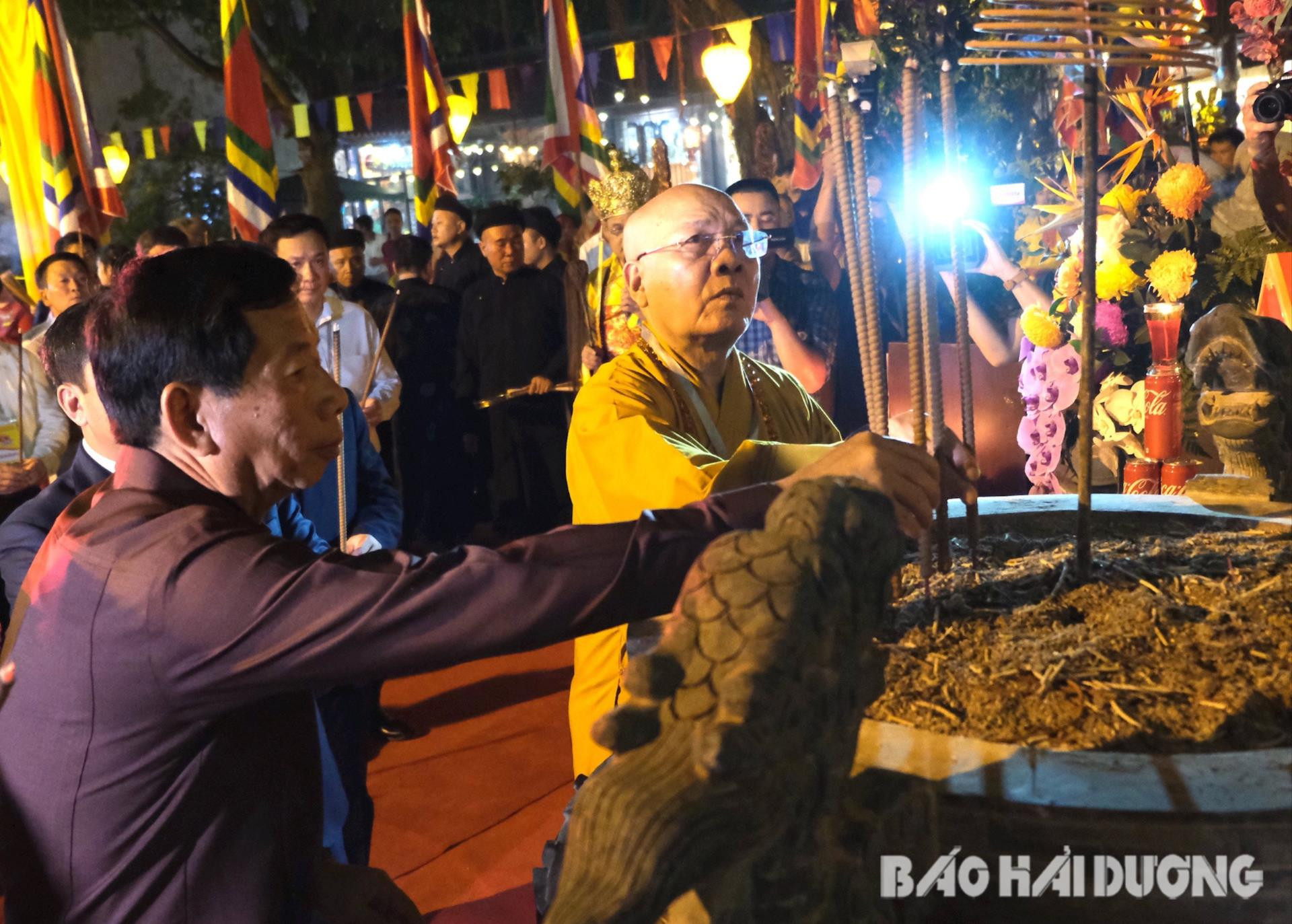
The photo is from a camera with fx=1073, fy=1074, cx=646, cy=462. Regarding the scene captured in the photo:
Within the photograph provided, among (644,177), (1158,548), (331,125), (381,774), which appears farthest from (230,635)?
(331,125)

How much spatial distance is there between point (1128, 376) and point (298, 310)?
332 centimetres

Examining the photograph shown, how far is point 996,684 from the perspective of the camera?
4.66 ft

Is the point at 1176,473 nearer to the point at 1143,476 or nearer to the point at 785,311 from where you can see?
the point at 1143,476

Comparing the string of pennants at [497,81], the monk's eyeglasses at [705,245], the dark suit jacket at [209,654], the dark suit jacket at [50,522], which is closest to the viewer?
the dark suit jacket at [209,654]

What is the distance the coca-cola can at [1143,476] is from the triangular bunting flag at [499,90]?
10.6 m

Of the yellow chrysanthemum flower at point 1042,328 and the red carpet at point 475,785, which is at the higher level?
the yellow chrysanthemum flower at point 1042,328

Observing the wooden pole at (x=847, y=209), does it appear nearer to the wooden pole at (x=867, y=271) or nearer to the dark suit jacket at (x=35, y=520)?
the wooden pole at (x=867, y=271)

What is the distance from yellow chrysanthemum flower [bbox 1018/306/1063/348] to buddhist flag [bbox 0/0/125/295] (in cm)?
518

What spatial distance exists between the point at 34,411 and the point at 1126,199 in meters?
4.30

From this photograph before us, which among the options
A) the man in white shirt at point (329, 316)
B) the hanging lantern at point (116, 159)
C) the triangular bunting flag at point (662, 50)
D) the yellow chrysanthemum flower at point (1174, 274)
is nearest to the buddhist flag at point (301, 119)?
the hanging lantern at point (116, 159)

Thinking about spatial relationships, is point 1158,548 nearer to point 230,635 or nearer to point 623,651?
point 623,651

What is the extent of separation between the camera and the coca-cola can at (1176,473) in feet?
11.0

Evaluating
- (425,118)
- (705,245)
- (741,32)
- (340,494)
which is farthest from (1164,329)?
(741,32)

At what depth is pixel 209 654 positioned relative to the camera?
3.57 ft
